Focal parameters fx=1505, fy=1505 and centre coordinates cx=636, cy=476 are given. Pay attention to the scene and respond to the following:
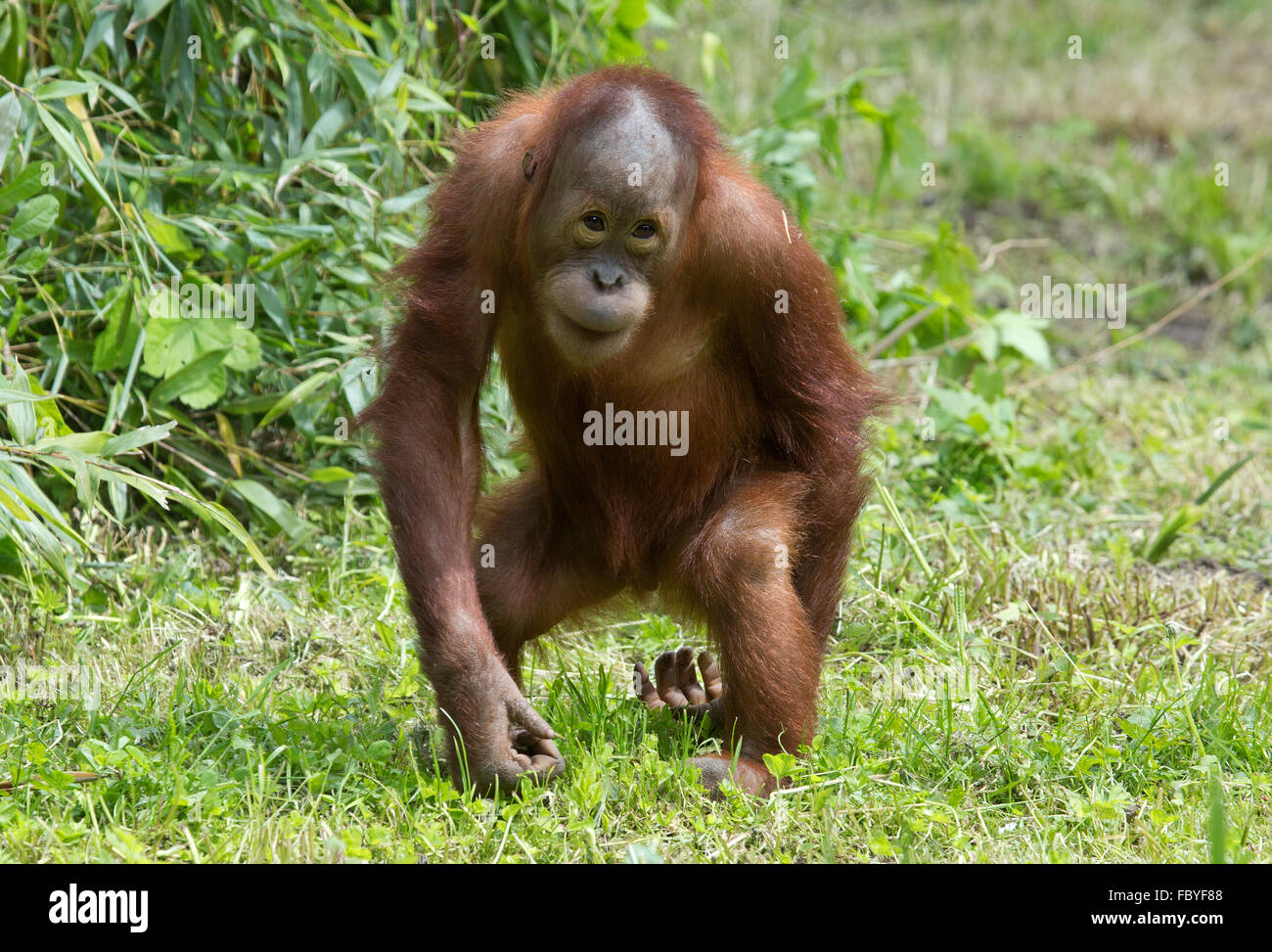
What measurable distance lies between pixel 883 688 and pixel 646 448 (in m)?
0.98

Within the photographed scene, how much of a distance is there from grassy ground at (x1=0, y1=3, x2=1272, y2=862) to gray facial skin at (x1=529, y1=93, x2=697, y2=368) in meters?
0.97

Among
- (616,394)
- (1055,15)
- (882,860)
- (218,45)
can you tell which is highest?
(1055,15)

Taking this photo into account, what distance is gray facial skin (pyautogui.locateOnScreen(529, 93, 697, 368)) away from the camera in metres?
3.23

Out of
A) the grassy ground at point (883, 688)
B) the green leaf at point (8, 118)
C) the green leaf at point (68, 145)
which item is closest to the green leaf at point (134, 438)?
the grassy ground at point (883, 688)

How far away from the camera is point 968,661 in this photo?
407cm

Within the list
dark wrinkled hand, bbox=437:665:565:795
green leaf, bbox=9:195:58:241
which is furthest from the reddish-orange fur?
green leaf, bbox=9:195:58:241

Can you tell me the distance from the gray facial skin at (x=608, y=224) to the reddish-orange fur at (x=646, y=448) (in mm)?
75

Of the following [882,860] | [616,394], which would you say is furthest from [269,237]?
[882,860]

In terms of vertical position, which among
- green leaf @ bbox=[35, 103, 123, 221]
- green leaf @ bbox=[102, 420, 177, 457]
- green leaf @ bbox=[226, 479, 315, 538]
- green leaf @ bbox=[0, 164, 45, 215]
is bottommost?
green leaf @ bbox=[226, 479, 315, 538]

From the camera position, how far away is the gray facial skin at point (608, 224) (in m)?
3.23

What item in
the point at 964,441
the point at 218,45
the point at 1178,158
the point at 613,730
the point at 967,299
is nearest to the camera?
the point at 613,730

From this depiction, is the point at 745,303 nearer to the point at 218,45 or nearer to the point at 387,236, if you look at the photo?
the point at 387,236

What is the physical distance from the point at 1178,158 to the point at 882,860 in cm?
669

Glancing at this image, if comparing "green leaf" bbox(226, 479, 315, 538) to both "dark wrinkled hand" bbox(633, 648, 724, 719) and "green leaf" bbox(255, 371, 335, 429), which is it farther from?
"dark wrinkled hand" bbox(633, 648, 724, 719)
